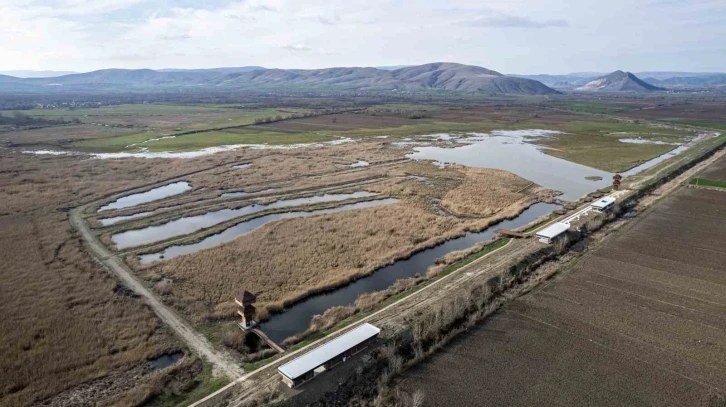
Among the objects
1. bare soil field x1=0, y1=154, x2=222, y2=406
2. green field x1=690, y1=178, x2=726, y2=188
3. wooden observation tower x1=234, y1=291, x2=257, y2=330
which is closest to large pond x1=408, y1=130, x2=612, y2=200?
green field x1=690, y1=178, x2=726, y2=188

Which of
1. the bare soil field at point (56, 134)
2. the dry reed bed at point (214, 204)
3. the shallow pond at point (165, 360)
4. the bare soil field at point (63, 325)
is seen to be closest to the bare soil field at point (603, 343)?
the shallow pond at point (165, 360)

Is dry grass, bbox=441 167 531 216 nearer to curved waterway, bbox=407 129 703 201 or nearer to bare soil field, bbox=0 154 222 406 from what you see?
curved waterway, bbox=407 129 703 201

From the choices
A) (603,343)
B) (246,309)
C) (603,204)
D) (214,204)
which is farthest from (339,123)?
(603,343)

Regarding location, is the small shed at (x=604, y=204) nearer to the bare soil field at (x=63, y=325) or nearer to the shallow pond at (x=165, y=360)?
the bare soil field at (x=63, y=325)

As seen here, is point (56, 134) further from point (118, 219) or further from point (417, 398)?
point (417, 398)

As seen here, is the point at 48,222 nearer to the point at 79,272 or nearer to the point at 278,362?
the point at 79,272

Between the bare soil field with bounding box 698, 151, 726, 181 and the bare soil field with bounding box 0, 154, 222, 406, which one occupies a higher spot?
the bare soil field with bounding box 698, 151, 726, 181

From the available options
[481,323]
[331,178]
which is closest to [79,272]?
[481,323]
